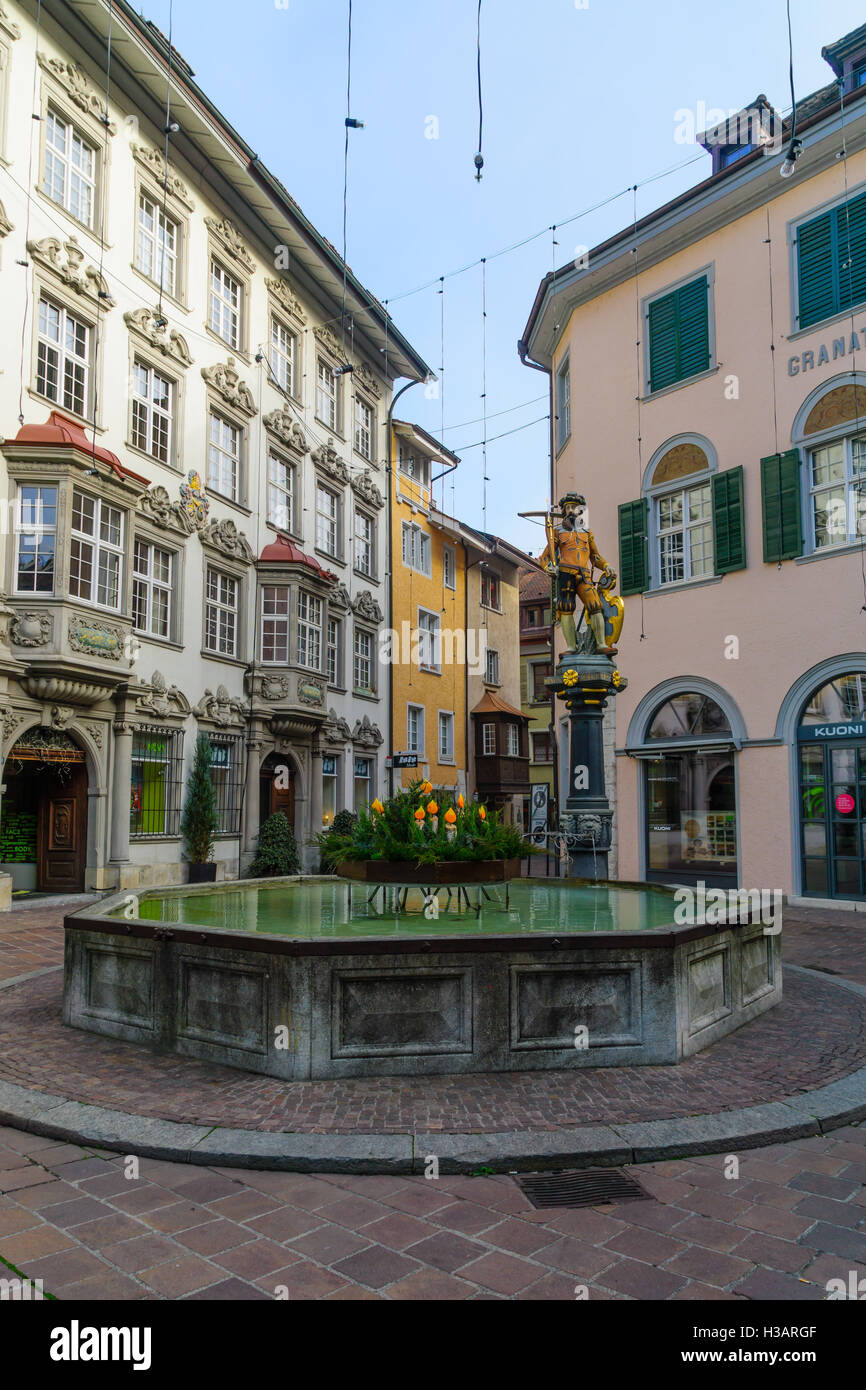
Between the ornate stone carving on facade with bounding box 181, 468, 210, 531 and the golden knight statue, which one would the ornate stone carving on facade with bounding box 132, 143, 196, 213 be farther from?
the golden knight statue

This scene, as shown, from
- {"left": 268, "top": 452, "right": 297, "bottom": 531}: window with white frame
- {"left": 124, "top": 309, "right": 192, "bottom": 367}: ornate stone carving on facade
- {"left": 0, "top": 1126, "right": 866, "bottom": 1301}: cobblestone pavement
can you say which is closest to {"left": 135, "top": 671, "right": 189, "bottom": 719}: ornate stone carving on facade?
{"left": 268, "top": 452, "right": 297, "bottom": 531}: window with white frame

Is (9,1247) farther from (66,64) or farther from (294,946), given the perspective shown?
(66,64)

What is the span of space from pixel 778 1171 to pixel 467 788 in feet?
98.6

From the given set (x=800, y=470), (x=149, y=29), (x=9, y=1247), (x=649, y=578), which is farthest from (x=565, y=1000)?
(x=149, y=29)

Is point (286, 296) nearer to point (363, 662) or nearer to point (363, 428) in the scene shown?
point (363, 428)

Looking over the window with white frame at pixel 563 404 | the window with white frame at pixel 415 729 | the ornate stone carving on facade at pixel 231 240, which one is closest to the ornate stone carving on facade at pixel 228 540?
the ornate stone carving on facade at pixel 231 240

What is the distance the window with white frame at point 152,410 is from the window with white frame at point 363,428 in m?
9.65

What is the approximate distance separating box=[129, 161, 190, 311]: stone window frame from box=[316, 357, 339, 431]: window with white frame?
6483mm

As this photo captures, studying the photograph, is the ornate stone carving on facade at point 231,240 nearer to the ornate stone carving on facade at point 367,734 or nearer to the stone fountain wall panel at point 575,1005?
the ornate stone carving on facade at point 367,734

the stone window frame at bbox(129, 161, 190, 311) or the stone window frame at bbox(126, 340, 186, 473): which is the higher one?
the stone window frame at bbox(129, 161, 190, 311)

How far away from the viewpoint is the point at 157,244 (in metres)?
19.9

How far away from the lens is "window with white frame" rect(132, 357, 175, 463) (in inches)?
750

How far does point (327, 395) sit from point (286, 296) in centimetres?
324

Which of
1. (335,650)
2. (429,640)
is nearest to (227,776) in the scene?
(335,650)
